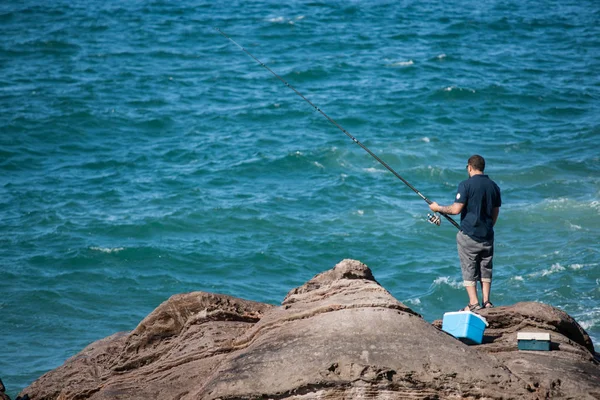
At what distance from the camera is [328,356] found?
5.78 meters

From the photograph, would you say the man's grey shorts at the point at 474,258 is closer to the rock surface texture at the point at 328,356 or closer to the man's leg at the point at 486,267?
the man's leg at the point at 486,267

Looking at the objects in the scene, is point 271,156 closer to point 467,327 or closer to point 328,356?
point 467,327

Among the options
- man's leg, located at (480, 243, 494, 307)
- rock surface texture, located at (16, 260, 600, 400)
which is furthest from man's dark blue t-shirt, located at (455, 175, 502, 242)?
rock surface texture, located at (16, 260, 600, 400)

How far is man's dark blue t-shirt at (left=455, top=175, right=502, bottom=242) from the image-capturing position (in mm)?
8242

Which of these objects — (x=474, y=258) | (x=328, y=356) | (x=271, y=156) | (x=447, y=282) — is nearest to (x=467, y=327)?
(x=474, y=258)

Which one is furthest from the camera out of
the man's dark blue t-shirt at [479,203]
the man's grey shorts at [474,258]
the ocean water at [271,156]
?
the ocean water at [271,156]

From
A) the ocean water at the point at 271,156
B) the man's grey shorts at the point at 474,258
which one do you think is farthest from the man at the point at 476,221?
the ocean water at the point at 271,156

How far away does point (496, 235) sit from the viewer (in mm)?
15969

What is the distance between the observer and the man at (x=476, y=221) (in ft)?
27.1

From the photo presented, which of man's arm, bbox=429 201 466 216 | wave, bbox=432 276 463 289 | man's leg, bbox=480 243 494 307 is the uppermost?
man's arm, bbox=429 201 466 216

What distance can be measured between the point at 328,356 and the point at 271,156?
50.5ft

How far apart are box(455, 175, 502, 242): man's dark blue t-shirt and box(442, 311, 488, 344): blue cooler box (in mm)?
1403

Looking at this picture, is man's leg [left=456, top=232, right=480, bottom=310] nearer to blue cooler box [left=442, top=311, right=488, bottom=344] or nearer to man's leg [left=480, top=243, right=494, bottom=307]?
man's leg [left=480, top=243, right=494, bottom=307]

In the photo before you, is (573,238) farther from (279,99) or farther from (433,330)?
(279,99)
